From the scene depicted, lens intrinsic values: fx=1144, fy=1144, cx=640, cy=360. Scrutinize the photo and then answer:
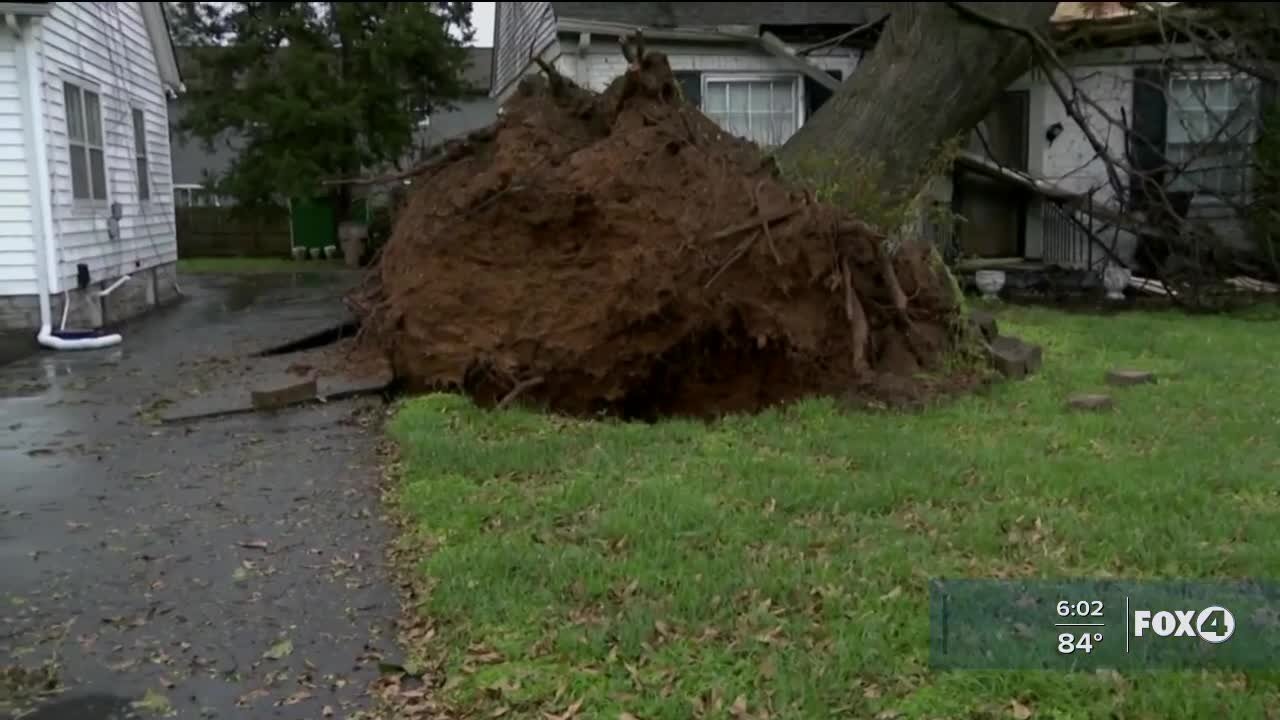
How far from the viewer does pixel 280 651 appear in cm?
418

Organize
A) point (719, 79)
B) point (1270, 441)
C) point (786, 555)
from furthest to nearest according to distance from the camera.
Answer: point (719, 79), point (1270, 441), point (786, 555)

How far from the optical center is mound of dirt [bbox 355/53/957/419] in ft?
26.5

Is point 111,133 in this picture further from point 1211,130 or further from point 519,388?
point 1211,130

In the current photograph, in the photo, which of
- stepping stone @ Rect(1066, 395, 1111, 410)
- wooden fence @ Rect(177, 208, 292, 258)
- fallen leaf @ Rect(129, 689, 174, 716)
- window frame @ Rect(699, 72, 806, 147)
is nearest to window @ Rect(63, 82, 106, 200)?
window frame @ Rect(699, 72, 806, 147)

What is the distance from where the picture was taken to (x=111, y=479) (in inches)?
263

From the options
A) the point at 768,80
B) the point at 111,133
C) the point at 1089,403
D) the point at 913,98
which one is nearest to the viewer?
the point at 1089,403

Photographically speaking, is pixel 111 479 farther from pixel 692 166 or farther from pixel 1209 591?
pixel 1209 591

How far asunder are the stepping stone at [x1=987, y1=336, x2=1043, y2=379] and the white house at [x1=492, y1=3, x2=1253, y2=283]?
21.1ft

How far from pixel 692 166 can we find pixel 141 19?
12638 mm

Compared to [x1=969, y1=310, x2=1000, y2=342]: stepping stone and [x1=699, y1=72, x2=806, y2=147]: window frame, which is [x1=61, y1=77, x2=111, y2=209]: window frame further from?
[x1=969, y1=310, x2=1000, y2=342]: stepping stone

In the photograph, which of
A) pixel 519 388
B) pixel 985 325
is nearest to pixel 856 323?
pixel 985 325

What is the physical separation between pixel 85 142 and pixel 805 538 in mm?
12264

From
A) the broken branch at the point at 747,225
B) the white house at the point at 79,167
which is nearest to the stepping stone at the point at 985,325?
the broken branch at the point at 747,225

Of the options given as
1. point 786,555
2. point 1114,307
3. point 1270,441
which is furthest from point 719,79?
point 786,555
